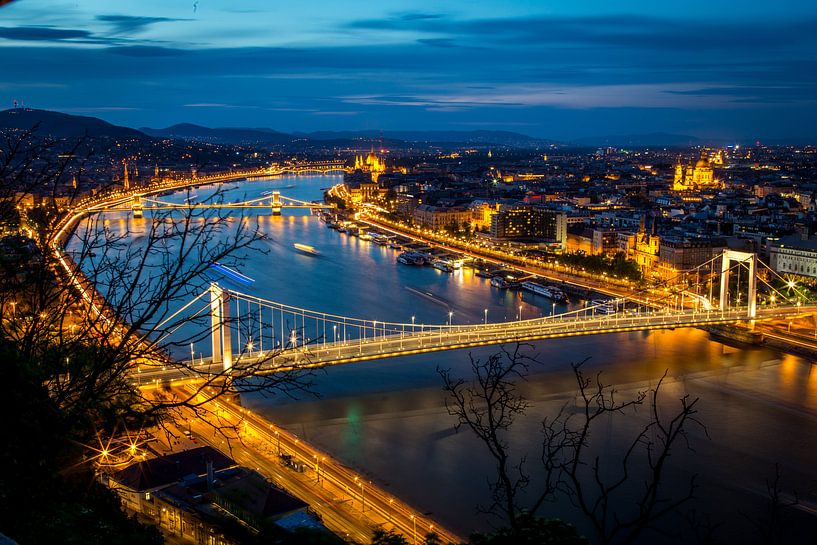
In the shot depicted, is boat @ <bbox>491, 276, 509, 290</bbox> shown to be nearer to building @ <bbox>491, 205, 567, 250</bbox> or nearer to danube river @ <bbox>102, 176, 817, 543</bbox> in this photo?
danube river @ <bbox>102, 176, 817, 543</bbox>

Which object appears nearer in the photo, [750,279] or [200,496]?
[200,496]

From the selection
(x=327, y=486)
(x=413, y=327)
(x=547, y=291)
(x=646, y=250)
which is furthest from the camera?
(x=646, y=250)

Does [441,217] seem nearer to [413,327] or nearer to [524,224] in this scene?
[524,224]

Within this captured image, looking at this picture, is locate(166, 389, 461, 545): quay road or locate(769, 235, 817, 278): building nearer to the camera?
locate(166, 389, 461, 545): quay road

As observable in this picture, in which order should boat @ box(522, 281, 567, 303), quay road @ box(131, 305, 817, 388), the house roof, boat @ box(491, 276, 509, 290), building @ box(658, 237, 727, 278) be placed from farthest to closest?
building @ box(658, 237, 727, 278) → boat @ box(491, 276, 509, 290) → boat @ box(522, 281, 567, 303) → quay road @ box(131, 305, 817, 388) → the house roof

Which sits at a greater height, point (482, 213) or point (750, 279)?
point (750, 279)

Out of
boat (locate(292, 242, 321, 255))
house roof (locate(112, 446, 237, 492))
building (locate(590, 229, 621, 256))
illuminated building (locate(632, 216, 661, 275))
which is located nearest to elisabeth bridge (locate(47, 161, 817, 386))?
house roof (locate(112, 446, 237, 492))

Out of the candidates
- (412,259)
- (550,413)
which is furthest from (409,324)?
(412,259)

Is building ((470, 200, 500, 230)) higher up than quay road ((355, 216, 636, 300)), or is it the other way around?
building ((470, 200, 500, 230))
